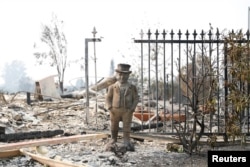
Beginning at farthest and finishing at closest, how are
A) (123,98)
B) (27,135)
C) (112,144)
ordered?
(27,135) → (112,144) → (123,98)

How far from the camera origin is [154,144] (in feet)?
27.7

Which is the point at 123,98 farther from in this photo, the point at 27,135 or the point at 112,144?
the point at 27,135

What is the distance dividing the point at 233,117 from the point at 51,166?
356cm

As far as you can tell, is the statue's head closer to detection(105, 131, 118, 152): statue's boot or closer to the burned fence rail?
detection(105, 131, 118, 152): statue's boot

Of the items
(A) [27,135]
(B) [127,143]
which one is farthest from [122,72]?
(A) [27,135]

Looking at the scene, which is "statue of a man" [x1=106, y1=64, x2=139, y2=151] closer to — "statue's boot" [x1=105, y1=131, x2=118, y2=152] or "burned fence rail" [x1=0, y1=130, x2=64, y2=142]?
"statue's boot" [x1=105, y1=131, x2=118, y2=152]

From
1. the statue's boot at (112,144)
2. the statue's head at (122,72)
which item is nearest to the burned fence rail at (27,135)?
the statue's boot at (112,144)

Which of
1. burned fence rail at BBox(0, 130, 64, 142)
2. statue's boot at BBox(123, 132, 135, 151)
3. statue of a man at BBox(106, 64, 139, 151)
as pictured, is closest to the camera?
statue of a man at BBox(106, 64, 139, 151)

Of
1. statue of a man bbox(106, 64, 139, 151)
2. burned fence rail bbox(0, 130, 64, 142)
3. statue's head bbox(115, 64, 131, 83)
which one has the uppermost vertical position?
statue's head bbox(115, 64, 131, 83)

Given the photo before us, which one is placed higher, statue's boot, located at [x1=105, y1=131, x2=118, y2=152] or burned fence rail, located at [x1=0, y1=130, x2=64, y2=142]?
statue's boot, located at [x1=105, y1=131, x2=118, y2=152]

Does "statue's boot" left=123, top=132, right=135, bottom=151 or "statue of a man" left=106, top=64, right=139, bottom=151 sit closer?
"statue of a man" left=106, top=64, right=139, bottom=151

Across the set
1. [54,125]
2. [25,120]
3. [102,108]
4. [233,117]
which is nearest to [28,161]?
[233,117]

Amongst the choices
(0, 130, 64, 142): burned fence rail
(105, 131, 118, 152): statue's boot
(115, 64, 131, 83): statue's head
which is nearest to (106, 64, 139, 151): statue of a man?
(115, 64, 131, 83): statue's head

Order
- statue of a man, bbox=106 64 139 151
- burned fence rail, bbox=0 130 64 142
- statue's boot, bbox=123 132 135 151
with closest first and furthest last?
statue of a man, bbox=106 64 139 151 → statue's boot, bbox=123 132 135 151 → burned fence rail, bbox=0 130 64 142
